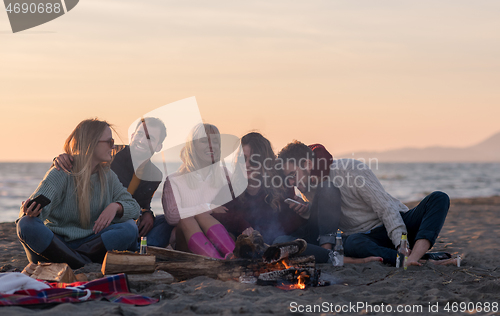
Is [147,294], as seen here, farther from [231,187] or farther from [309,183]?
[309,183]

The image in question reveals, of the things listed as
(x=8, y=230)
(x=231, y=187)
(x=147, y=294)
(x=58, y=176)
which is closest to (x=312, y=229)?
(x=231, y=187)

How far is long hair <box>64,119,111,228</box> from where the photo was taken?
13.2 feet

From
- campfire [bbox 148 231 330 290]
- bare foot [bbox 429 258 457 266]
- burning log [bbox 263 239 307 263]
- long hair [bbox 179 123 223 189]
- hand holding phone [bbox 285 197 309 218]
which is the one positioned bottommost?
bare foot [bbox 429 258 457 266]

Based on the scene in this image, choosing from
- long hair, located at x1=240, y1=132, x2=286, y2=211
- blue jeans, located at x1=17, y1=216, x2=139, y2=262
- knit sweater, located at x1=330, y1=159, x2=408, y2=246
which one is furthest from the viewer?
long hair, located at x1=240, y1=132, x2=286, y2=211

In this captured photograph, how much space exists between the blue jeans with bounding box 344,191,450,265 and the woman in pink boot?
4.23 feet

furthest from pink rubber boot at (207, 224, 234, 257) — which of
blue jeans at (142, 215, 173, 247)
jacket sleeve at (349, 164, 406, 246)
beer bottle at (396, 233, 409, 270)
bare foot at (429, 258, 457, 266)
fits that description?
bare foot at (429, 258, 457, 266)

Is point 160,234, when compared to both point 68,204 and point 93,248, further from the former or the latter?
point 68,204

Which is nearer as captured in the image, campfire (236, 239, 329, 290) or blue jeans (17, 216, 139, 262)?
campfire (236, 239, 329, 290)

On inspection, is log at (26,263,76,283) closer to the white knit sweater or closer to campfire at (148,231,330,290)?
campfire at (148,231,330,290)

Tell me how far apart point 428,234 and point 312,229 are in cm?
111

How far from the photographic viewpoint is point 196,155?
4.59 metres

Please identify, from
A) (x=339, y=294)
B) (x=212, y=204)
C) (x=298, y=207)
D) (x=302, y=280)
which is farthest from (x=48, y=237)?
(x=339, y=294)

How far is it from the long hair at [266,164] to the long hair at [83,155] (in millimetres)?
1485

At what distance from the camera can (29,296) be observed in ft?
9.09
